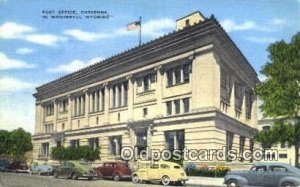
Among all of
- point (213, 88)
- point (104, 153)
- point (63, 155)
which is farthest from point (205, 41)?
point (63, 155)

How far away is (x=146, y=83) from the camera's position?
32.3 metres

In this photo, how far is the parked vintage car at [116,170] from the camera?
95.9 feet

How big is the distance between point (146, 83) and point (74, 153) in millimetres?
6181

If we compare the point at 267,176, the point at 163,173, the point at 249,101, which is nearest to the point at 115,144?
the point at 163,173

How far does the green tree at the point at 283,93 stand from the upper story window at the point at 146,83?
6.45 metres

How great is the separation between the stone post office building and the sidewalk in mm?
2145

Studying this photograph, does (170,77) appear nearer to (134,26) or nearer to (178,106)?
(178,106)

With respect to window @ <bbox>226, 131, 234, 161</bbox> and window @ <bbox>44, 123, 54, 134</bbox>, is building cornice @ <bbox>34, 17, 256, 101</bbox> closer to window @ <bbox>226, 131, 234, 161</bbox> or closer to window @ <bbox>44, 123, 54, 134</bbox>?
window @ <bbox>44, 123, 54, 134</bbox>

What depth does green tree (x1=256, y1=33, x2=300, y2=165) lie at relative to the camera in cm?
2752

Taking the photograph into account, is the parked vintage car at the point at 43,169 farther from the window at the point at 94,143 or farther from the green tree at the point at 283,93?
the green tree at the point at 283,93

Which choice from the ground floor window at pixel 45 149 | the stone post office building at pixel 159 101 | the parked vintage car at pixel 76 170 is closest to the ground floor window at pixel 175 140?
the stone post office building at pixel 159 101

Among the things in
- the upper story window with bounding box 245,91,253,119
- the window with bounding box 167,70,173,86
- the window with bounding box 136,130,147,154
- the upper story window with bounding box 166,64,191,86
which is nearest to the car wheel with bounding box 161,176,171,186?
the window with bounding box 136,130,147,154

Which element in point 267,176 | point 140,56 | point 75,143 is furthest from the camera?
point 75,143

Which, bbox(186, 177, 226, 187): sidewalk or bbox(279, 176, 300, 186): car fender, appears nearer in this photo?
bbox(279, 176, 300, 186): car fender
